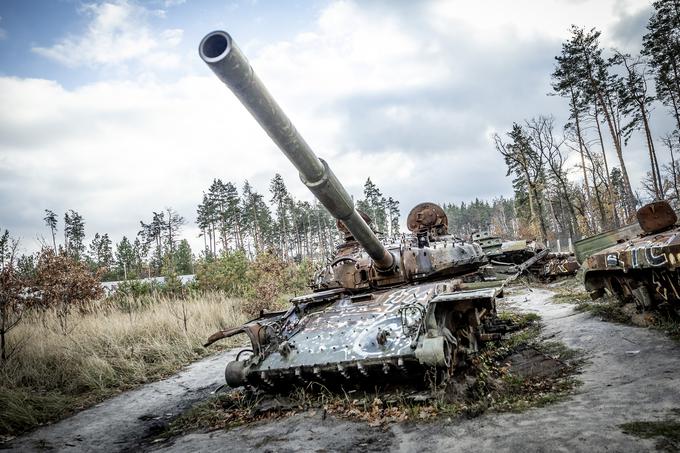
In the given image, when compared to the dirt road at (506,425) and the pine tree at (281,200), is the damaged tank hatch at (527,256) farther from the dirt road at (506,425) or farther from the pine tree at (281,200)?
the pine tree at (281,200)

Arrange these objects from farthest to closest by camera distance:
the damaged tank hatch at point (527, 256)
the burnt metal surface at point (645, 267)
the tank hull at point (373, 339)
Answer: the damaged tank hatch at point (527, 256) → the burnt metal surface at point (645, 267) → the tank hull at point (373, 339)

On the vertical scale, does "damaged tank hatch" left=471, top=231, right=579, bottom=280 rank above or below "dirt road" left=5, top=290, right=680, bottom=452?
above

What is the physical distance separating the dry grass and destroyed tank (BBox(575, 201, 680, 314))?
8381mm

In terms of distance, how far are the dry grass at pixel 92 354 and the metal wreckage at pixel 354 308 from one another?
315cm

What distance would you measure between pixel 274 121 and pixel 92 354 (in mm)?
7809

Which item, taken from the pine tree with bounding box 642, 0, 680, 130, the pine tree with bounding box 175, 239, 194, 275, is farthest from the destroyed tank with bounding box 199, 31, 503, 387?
the pine tree with bounding box 175, 239, 194, 275

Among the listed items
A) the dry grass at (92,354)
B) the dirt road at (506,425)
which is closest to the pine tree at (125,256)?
the dry grass at (92,354)

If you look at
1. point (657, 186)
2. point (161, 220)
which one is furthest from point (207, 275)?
point (161, 220)

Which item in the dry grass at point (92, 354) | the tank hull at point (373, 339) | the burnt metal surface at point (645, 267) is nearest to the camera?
the tank hull at point (373, 339)

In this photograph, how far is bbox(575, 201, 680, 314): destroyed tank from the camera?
5754 mm

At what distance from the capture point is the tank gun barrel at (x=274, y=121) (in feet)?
8.49

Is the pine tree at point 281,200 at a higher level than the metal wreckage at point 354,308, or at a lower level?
higher

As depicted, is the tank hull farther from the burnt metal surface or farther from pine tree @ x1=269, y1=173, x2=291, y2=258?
pine tree @ x1=269, y1=173, x2=291, y2=258

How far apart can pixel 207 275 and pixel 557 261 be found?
13681 mm
